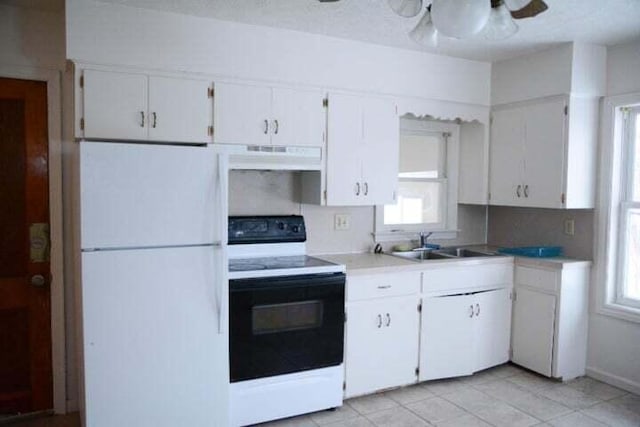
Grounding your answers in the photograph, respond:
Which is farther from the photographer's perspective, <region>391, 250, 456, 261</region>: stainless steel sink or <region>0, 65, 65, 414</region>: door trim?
<region>391, 250, 456, 261</region>: stainless steel sink

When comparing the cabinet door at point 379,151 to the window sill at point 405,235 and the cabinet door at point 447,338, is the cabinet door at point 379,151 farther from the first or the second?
the cabinet door at point 447,338

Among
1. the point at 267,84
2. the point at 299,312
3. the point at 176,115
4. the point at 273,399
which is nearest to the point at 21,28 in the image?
the point at 176,115

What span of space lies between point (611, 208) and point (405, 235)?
147cm

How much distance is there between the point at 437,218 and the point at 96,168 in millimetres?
2806

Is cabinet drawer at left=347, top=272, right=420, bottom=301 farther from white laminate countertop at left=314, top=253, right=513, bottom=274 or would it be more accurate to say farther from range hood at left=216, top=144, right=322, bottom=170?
range hood at left=216, top=144, right=322, bottom=170

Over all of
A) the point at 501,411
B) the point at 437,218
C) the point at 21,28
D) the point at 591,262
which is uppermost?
the point at 21,28

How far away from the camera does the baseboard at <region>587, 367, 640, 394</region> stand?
3.29m

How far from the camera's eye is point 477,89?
379 centimetres

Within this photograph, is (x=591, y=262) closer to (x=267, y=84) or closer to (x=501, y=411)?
(x=501, y=411)

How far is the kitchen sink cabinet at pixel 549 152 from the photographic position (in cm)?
336

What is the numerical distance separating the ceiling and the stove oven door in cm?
151

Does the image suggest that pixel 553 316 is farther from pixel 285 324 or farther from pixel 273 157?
pixel 273 157

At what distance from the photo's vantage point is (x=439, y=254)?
3760 mm

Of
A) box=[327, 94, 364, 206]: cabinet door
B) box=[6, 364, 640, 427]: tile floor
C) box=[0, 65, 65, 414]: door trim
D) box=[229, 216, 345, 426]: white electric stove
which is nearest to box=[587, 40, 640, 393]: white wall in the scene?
box=[6, 364, 640, 427]: tile floor
